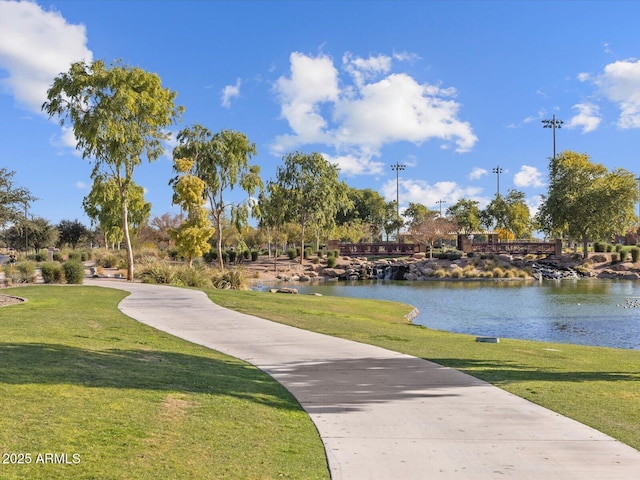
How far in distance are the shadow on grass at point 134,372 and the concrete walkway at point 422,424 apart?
1.79 feet

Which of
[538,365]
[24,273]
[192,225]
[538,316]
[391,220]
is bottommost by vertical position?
[538,316]

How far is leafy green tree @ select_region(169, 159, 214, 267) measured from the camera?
36125 mm

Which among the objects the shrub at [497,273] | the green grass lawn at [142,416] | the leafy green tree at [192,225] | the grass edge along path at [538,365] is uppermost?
the leafy green tree at [192,225]

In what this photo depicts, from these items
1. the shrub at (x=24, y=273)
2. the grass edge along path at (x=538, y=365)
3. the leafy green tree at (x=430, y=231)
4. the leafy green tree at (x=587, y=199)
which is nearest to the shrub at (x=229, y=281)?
the shrub at (x=24, y=273)

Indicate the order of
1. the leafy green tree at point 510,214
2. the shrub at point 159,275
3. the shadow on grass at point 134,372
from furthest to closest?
the leafy green tree at point 510,214 < the shrub at point 159,275 < the shadow on grass at point 134,372

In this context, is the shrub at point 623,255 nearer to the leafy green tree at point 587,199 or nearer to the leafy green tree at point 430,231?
the leafy green tree at point 587,199

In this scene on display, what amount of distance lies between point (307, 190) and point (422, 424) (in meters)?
64.6

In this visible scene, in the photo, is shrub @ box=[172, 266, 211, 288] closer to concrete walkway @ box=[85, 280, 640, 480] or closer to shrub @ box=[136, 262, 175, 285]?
shrub @ box=[136, 262, 175, 285]

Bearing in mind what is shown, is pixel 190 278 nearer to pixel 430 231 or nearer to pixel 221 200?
pixel 221 200

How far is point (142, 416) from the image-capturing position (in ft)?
20.0

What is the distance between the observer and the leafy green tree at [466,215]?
106 metres

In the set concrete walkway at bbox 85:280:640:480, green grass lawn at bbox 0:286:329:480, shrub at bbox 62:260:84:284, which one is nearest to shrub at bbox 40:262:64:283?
shrub at bbox 62:260:84:284

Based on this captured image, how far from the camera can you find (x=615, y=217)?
67375 mm

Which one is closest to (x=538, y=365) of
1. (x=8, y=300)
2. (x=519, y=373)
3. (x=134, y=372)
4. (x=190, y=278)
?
(x=519, y=373)
